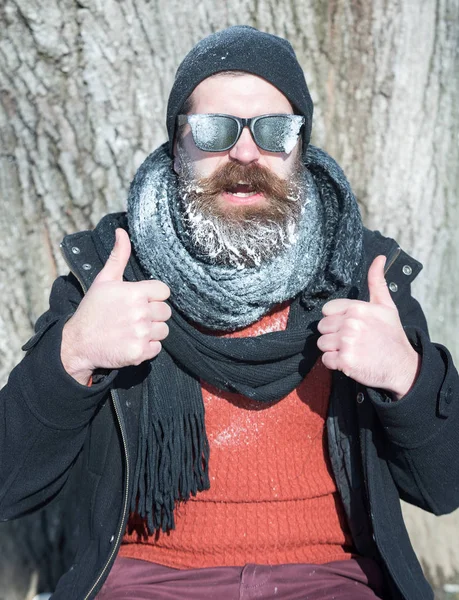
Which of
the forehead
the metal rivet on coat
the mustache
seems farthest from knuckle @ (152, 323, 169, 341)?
the metal rivet on coat

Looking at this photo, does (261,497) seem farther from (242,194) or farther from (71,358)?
(242,194)

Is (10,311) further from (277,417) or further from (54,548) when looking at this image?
(277,417)

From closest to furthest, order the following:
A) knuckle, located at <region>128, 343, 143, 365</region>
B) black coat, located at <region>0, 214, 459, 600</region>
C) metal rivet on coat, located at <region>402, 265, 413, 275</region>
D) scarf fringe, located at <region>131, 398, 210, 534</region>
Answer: knuckle, located at <region>128, 343, 143, 365</region> → black coat, located at <region>0, 214, 459, 600</region> → scarf fringe, located at <region>131, 398, 210, 534</region> → metal rivet on coat, located at <region>402, 265, 413, 275</region>

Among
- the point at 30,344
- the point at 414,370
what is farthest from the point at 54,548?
the point at 414,370

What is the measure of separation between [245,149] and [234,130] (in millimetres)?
65

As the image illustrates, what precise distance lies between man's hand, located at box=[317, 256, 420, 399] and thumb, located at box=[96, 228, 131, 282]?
0.57 m

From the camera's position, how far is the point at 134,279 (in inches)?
102

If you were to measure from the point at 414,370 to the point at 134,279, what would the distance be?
0.93 meters

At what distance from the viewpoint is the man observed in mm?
2291

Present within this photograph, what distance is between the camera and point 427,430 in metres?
2.22

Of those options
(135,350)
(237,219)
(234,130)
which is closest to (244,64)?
(234,130)

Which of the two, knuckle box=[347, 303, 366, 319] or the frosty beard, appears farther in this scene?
the frosty beard

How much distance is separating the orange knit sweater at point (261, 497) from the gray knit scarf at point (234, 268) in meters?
0.26

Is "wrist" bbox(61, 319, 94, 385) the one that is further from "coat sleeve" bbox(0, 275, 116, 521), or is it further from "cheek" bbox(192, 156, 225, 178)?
"cheek" bbox(192, 156, 225, 178)
